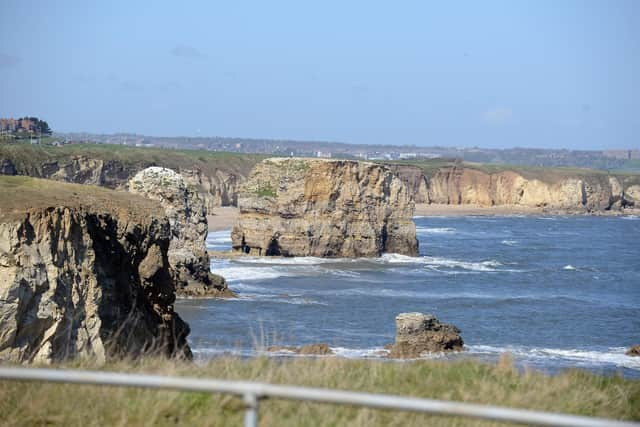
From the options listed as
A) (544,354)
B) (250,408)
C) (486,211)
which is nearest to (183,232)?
(544,354)

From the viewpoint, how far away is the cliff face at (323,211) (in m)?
56.5

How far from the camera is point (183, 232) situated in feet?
120

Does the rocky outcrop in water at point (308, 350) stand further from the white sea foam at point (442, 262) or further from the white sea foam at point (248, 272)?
the white sea foam at point (442, 262)

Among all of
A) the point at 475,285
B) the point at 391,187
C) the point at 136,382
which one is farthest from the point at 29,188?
the point at 391,187

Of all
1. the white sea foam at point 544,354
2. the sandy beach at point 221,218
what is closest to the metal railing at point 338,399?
the white sea foam at point 544,354

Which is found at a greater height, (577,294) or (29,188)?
(29,188)

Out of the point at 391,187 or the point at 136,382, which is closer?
the point at 136,382

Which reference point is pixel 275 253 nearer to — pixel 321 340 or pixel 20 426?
pixel 321 340

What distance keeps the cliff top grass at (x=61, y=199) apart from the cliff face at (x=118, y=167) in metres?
53.4

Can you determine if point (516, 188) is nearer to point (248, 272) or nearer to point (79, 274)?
point (248, 272)

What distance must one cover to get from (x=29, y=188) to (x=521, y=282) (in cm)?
3610

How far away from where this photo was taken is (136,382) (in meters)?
4.77

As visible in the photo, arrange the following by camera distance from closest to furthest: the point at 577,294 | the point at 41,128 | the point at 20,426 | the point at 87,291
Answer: the point at 20,426 → the point at 87,291 → the point at 577,294 → the point at 41,128

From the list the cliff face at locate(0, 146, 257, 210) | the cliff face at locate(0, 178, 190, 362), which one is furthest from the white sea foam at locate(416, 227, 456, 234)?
the cliff face at locate(0, 178, 190, 362)
